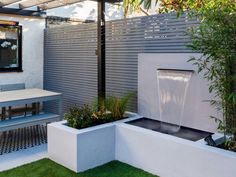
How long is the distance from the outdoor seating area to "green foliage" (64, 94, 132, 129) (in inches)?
0.7

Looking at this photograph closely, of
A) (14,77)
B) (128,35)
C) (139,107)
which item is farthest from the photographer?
(14,77)

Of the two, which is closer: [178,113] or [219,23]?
[219,23]

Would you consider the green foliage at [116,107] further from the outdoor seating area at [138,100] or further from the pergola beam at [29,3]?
the pergola beam at [29,3]

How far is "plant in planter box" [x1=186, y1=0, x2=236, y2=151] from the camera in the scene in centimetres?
333

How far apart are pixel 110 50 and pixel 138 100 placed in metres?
1.50

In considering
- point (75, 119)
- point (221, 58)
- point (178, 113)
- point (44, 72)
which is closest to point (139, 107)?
point (178, 113)

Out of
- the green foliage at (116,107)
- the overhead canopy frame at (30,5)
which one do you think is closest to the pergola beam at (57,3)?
the overhead canopy frame at (30,5)

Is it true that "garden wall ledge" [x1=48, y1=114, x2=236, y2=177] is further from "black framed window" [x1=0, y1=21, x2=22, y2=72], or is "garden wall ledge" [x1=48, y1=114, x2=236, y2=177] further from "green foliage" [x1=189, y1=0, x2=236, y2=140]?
"black framed window" [x1=0, y1=21, x2=22, y2=72]

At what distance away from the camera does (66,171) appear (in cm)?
425

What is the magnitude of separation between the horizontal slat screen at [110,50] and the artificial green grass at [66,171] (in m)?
1.54

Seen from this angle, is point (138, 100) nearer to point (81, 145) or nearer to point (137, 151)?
point (137, 151)

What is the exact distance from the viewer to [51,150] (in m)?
4.70

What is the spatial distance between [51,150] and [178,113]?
7.03 ft

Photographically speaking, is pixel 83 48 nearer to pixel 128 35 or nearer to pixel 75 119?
pixel 128 35
